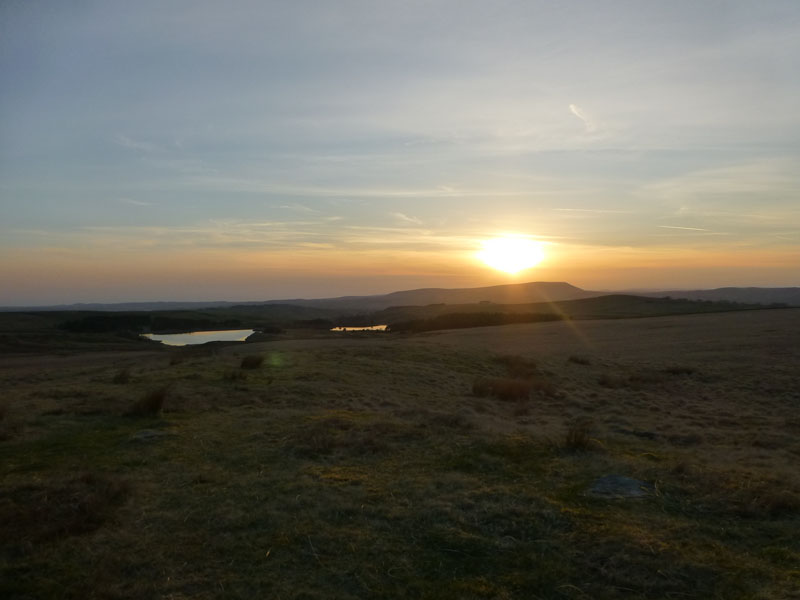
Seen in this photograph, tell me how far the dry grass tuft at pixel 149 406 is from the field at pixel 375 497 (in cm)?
5

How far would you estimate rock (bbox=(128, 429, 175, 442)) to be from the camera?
11.1 m

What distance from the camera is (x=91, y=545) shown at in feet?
21.1

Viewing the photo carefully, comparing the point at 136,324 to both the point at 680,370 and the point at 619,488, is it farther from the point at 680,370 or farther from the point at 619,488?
the point at 619,488

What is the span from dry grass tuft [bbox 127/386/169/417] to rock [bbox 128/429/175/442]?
1882 mm

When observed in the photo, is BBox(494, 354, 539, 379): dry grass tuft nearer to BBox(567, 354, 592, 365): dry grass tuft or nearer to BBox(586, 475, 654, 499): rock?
BBox(567, 354, 592, 365): dry grass tuft

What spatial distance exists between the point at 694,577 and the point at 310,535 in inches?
162

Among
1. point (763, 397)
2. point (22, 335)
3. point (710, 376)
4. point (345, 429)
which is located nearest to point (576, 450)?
point (345, 429)

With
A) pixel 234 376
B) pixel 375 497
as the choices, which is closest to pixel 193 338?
pixel 234 376

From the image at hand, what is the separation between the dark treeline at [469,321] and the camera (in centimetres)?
6294

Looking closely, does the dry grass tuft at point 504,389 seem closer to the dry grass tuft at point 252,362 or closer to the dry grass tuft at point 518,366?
the dry grass tuft at point 518,366

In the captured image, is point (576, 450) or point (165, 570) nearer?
point (165, 570)

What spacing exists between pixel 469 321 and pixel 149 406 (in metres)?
53.7

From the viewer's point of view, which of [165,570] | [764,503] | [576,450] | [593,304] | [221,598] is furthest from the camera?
[593,304]

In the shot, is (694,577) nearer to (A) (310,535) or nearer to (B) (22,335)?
(A) (310,535)
